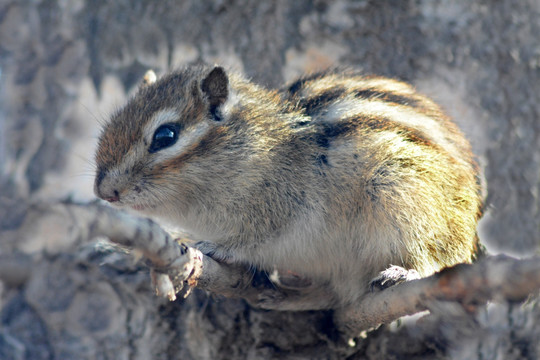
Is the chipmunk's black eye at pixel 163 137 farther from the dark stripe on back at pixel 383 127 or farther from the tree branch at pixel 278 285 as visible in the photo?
the dark stripe on back at pixel 383 127

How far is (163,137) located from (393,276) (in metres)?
1.26

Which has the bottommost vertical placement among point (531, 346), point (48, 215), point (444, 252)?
point (531, 346)

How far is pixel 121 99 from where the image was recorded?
3.25 m

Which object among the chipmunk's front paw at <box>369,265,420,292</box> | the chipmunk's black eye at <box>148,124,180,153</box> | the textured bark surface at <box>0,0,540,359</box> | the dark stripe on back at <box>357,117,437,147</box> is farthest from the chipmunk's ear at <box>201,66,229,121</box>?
the chipmunk's front paw at <box>369,265,420,292</box>

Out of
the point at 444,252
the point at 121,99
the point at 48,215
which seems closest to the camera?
the point at 48,215

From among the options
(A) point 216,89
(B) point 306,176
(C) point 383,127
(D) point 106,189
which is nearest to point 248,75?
(A) point 216,89

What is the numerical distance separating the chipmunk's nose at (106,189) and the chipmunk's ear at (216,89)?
640 millimetres

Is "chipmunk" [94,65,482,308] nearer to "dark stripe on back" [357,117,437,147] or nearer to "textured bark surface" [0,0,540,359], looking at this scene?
"dark stripe on back" [357,117,437,147]

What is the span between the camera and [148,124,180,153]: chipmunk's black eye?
2699 millimetres

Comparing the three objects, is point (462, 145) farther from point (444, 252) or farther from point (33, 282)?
point (33, 282)

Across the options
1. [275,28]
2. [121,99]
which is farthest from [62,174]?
[275,28]

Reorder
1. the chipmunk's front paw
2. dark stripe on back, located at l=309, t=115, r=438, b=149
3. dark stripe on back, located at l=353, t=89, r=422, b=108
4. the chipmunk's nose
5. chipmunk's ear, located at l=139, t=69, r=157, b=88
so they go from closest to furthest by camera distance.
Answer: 1. the chipmunk's front paw
2. the chipmunk's nose
3. dark stripe on back, located at l=309, t=115, r=438, b=149
4. dark stripe on back, located at l=353, t=89, r=422, b=108
5. chipmunk's ear, located at l=139, t=69, r=157, b=88

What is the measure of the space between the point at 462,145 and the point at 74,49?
2142mm

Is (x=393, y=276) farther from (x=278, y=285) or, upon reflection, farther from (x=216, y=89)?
(x=216, y=89)
